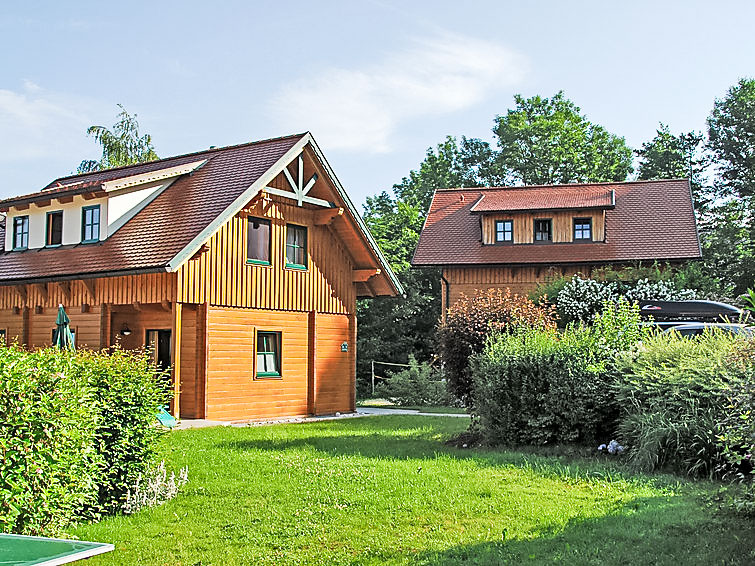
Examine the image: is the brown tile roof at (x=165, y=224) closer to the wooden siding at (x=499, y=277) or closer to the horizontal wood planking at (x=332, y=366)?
the horizontal wood planking at (x=332, y=366)

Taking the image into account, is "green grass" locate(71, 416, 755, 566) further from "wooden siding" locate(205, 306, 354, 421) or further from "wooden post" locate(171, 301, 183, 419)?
"wooden siding" locate(205, 306, 354, 421)

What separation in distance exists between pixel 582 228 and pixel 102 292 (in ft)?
64.0

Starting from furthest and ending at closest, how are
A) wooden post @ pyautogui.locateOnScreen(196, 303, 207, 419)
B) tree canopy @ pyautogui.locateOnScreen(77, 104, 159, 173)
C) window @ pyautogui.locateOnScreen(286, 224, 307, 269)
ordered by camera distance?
1. tree canopy @ pyautogui.locateOnScreen(77, 104, 159, 173)
2. window @ pyautogui.locateOnScreen(286, 224, 307, 269)
3. wooden post @ pyautogui.locateOnScreen(196, 303, 207, 419)

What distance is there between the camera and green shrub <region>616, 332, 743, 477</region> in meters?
10.6

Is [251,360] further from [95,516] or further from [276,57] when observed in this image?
[95,516]

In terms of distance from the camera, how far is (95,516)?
29.2ft

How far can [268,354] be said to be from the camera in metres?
21.4

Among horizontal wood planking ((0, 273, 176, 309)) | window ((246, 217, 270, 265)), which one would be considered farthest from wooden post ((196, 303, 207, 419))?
window ((246, 217, 270, 265))

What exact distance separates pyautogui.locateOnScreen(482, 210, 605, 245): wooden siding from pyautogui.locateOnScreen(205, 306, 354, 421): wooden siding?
1122 centimetres

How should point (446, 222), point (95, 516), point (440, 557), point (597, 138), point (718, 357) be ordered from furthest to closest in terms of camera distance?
point (597, 138), point (446, 222), point (718, 357), point (95, 516), point (440, 557)

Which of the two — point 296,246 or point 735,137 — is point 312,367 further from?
point 735,137

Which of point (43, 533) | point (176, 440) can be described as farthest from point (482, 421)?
point (43, 533)

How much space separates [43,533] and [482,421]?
7681mm

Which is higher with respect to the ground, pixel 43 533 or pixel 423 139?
pixel 423 139
